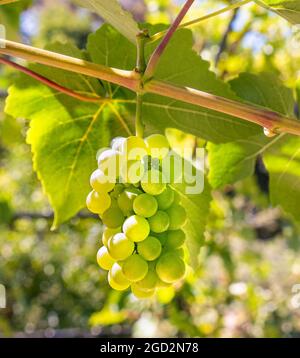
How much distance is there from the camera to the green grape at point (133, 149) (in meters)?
0.62

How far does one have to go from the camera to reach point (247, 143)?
0.92 meters

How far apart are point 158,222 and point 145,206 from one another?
0.02 meters

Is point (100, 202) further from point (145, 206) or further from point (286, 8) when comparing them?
point (286, 8)

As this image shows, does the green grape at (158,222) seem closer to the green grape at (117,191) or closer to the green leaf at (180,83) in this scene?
the green grape at (117,191)

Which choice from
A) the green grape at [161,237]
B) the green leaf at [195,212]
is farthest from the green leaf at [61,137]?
the green grape at [161,237]

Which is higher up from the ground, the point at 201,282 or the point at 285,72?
the point at 285,72

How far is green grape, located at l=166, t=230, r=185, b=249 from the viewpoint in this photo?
24.1 inches

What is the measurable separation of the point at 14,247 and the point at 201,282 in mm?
1507

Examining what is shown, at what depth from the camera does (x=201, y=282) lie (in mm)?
2893

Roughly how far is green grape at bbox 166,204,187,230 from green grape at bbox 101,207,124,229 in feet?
0.18

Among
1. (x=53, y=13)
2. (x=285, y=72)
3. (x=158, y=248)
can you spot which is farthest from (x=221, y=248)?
(x=53, y=13)

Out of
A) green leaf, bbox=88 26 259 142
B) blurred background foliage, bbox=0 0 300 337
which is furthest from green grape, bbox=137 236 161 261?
blurred background foliage, bbox=0 0 300 337
